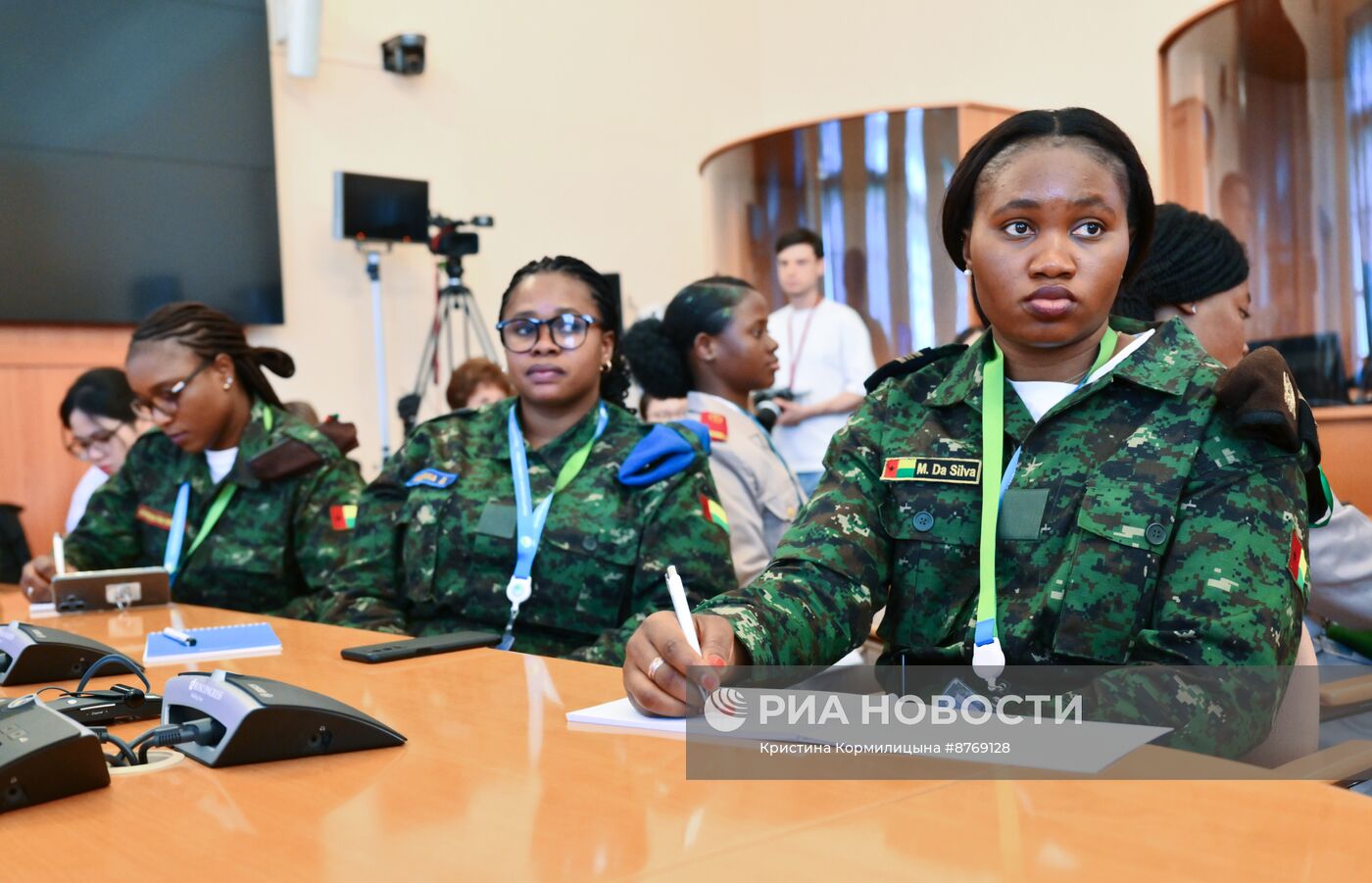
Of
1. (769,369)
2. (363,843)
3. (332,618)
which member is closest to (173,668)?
(332,618)

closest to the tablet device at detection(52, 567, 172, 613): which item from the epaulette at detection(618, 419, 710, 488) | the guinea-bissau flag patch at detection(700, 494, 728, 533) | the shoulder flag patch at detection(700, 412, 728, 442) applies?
the epaulette at detection(618, 419, 710, 488)

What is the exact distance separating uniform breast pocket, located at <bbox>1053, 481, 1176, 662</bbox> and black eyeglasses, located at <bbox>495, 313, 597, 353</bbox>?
1324 millimetres

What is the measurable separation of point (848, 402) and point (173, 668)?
159 inches

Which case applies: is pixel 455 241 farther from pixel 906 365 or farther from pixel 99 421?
pixel 906 365

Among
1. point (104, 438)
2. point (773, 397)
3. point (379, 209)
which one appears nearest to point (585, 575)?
point (104, 438)

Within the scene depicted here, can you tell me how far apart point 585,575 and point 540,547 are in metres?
0.10

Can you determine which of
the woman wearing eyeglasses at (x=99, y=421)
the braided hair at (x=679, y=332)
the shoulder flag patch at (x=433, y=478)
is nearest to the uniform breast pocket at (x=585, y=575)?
the shoulder flag patch at (x=433, y=478)

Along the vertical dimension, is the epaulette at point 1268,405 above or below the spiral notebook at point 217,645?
above

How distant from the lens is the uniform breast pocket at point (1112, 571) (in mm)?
1464

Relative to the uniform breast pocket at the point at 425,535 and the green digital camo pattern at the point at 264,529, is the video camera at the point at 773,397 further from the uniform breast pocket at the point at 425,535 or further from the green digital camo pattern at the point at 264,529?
the uniform breast pocket at the point at 425,535

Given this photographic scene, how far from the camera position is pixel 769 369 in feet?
11.9

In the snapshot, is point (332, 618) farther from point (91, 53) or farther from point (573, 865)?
point (91, 53)

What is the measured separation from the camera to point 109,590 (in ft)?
8.49

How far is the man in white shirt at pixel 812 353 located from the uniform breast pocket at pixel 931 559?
3773 millimetres
